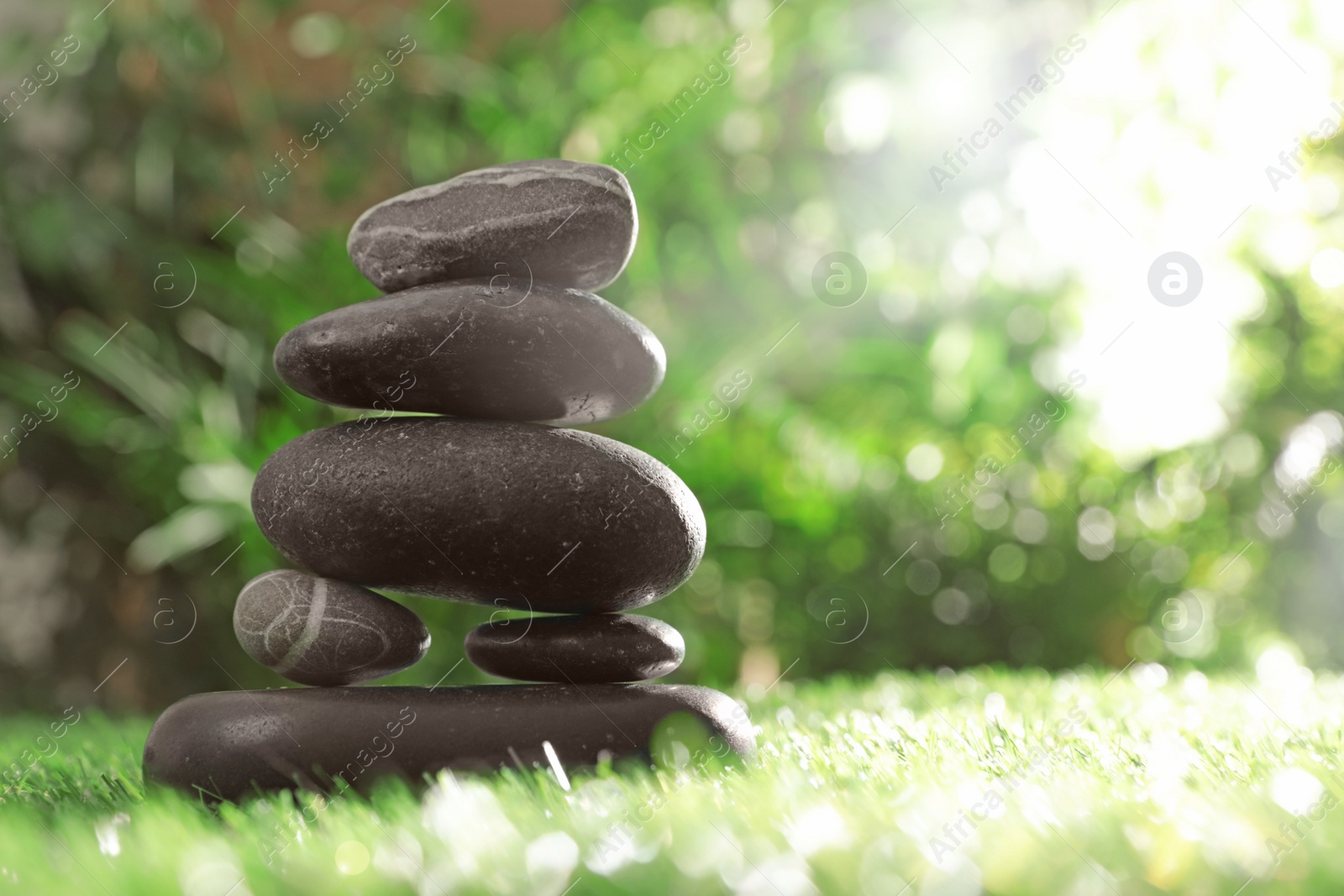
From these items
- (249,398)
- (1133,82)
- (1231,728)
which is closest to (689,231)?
(249,398)

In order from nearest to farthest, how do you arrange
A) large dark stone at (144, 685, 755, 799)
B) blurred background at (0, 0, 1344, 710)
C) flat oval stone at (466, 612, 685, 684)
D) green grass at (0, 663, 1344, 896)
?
green grass at (0, 663, 1344, 896) → large dark stone at (144, 685, 755, 799) → flat oval stone at (466, 612, 685, 684) → blurred background at (0, 0, 1344, 710)

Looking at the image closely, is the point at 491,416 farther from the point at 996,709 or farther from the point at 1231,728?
the point at 1231,728

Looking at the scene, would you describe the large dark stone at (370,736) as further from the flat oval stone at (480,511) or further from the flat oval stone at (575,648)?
the flat oval stone at (480,511)

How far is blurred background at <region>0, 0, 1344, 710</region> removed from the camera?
14.6 ft

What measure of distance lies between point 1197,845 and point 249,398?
175 inches

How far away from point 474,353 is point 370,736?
65cm

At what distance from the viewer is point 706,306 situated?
4.70 m

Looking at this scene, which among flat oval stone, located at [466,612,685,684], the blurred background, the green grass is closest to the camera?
the green grass

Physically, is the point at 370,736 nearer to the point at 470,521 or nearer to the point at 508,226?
the point at 470,521

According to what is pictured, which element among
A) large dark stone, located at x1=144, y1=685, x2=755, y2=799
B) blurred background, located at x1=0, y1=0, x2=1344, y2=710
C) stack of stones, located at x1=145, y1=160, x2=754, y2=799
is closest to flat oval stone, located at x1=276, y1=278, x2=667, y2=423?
stack of stones, located at x1=145, y1=160, x2=754, y2=799

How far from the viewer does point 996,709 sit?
2.28m

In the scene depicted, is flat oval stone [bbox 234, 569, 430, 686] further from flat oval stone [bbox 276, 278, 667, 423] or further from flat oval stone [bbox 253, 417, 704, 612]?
flat oval stone [bbox 276, 278, 667, 423]


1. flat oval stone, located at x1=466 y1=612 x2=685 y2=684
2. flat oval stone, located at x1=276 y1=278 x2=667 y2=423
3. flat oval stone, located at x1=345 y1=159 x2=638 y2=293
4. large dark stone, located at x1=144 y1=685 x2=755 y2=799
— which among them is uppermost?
flat oval stone, located at x1=345 y1=159 x2=638 y2=293

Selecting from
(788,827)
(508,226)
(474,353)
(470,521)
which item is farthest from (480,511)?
(788,827)
